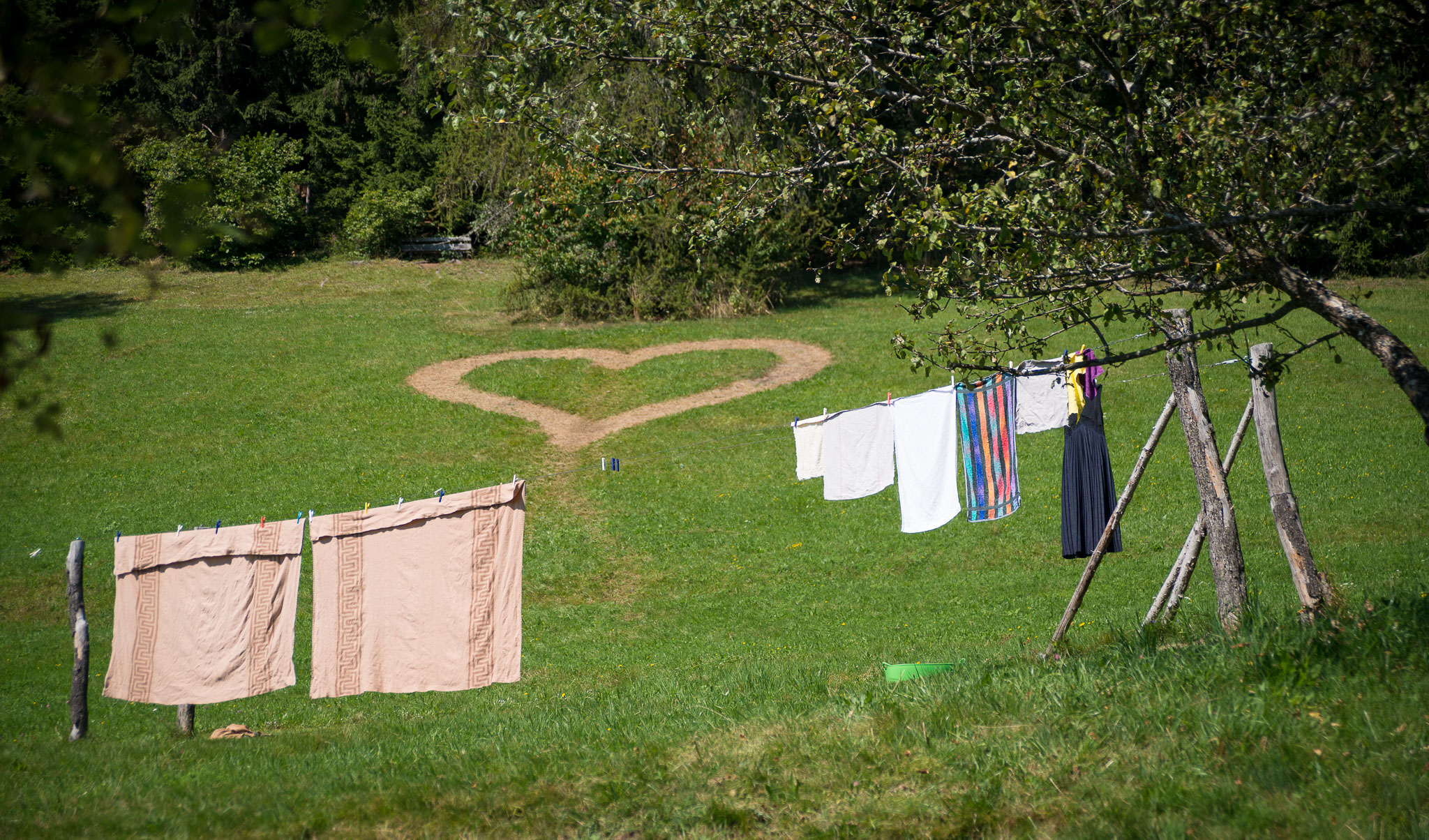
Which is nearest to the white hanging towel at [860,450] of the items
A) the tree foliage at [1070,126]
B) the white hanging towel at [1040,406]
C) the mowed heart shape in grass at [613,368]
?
the white hanging towel at [1040,406]

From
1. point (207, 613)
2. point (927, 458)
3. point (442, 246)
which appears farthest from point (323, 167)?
point (927, 458)

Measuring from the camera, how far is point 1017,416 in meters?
10.9

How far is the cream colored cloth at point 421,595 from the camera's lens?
22.6ft

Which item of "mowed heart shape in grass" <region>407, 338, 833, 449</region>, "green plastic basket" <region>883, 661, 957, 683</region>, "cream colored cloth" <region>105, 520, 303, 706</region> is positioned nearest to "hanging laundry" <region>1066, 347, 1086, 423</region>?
"green plastic basket" <region>883, 661, 957, 683</region>

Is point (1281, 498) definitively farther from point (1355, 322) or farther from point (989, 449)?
point (989, 449)

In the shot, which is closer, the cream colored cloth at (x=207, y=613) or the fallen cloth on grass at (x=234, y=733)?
the fallen cloth on grass at (x=234, y=733)

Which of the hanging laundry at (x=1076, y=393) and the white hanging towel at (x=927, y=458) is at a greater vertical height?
the hanging laundry at (x=1076, y=393)

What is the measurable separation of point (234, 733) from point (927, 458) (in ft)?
21.1

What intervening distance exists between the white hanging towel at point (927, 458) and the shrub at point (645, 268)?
12388mm

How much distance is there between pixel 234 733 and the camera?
7324mm

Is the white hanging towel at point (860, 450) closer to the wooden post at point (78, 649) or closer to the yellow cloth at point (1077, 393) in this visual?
the yellow cloth at point (1077, 393)

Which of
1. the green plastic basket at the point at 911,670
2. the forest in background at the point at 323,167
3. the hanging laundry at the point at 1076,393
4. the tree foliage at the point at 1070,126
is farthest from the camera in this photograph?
the hanging laundry at the point at 1076,393

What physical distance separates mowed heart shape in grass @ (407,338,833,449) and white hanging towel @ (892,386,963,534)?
7917 mm

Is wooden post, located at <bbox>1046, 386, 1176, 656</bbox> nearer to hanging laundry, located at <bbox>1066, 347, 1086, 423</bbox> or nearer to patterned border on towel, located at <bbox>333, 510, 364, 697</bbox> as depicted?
hanging laundry, located at <bbox>1066, 347, 1086, 423</bbox>
